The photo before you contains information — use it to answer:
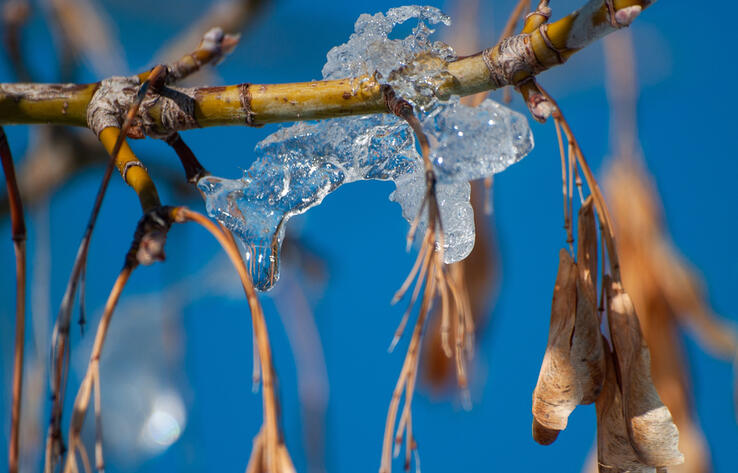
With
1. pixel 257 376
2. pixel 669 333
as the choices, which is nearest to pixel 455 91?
pixel 257 376

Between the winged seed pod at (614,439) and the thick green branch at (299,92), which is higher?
the thick green branch at (299,92)

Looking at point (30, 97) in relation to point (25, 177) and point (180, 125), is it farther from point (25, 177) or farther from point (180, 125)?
point (25, 177)

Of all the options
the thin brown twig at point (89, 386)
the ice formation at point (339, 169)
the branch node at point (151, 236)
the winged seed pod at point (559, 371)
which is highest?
the ice formation at point (339, 169)

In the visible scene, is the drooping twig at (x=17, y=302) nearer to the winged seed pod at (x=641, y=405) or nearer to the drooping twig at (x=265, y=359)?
the drooping twig at (x=265, y=359)

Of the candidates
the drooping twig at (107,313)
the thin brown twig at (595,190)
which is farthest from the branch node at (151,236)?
the thin brown twig at (595,190)

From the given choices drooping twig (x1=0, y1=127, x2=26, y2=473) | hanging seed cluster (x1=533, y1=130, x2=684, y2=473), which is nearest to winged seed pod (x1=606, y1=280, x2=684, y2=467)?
hanging seed cluster (x1=533, y1=130, x2=684, y2=473)

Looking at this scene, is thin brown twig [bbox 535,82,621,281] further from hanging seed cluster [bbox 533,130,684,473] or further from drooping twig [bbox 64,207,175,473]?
drooping twig [bbox 64,207,175,473]
